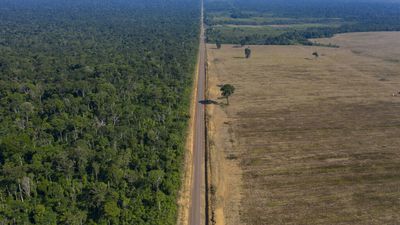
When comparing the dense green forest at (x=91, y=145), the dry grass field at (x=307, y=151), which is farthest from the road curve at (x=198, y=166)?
the dense green forest at (x=91, y=145)

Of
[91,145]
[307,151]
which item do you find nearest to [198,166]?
[91,145]

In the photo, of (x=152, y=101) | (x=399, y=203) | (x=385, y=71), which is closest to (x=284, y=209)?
(x=399, y=203)

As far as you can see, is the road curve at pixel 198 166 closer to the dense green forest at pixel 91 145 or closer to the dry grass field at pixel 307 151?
the dry grass field at pixel 307 151

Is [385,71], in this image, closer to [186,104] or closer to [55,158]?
[186,104]

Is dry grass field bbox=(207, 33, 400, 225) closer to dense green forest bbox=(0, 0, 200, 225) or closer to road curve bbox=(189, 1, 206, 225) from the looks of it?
road curve bbox=(189, 1, 206, 225)

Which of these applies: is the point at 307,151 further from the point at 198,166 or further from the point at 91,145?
the point at 91,145

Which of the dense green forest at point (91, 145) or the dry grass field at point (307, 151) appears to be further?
the dry grass field at point (307, 151)

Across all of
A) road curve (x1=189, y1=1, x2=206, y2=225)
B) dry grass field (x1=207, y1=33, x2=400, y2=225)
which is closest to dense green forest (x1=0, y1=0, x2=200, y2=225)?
road curve (x1=189, y1=1, x2=206, y2=225)

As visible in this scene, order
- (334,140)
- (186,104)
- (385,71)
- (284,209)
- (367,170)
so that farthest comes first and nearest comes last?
1. (385,71)
2. (186,104)
3. (334,140)
4. (367,170)
5. (284,209)
